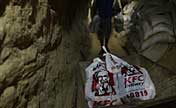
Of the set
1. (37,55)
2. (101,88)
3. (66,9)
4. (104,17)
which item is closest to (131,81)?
(101,88)

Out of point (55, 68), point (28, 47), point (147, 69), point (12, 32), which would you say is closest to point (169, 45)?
point (147, 69)

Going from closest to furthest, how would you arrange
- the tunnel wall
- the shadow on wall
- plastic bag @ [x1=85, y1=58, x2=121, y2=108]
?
the tunnel wall
the shadow on wall
plastic bag @ [x1=85, y1=58, x2=121, y2=108]

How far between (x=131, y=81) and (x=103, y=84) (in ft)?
0.71

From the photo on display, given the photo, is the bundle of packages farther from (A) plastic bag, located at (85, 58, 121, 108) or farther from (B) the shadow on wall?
(B) the shadow on wall

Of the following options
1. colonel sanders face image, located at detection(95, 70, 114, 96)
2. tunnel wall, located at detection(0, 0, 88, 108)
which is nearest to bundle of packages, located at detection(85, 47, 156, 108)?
colonel sanders face image, located at detection(95, 70, 114, 96)

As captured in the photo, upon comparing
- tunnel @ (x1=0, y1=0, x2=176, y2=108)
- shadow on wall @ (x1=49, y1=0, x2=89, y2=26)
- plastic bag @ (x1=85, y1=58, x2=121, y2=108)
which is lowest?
plastic bag @ (x1=85, y1=58, x2=121, y2=108)

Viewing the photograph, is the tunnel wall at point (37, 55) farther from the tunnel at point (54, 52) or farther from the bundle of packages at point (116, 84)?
the bundle of packages at point (116, 84)

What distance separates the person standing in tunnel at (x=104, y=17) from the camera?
3102 millimetres

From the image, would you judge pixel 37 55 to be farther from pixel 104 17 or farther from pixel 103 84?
pixel 104 17

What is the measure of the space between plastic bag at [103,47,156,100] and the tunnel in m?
0.08

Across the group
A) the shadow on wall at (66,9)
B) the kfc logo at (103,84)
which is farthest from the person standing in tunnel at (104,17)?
the kfc logo at (103,84)

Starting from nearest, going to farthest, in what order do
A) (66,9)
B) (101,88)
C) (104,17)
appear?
(101,88) → (66,9) → (104,17)

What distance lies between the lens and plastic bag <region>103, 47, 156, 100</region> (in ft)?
6.99

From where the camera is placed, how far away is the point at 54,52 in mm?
1866
